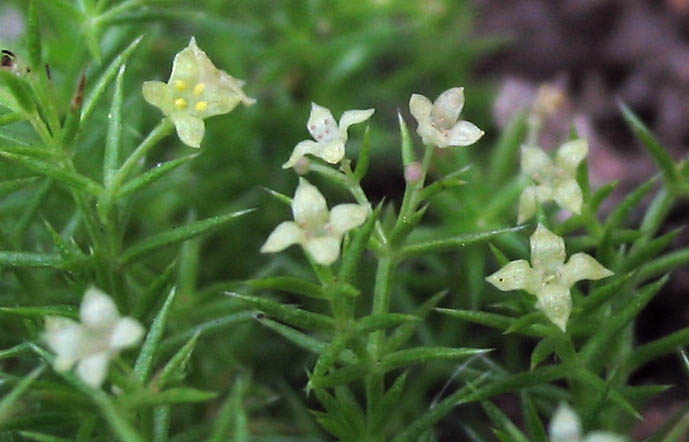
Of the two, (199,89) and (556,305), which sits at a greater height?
(199,89)

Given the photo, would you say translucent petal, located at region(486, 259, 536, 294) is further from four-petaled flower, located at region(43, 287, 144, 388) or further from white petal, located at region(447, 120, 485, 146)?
four-petaled flower, located at region(43, 287, 144, 388)

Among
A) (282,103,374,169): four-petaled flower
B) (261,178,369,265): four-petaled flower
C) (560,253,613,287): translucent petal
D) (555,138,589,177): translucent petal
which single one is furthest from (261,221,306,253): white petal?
(555,138,589,177): translucent petal

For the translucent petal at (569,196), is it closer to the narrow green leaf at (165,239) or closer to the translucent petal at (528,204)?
the translucent petal at (528,204)

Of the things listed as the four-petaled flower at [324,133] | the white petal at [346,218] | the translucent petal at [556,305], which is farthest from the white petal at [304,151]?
the translucent petal at [556,305]

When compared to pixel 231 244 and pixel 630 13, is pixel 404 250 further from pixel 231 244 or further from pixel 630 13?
pixel 630 13

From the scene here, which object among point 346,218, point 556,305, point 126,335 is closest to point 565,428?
point 556,305

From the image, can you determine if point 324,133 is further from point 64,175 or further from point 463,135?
point 64,175

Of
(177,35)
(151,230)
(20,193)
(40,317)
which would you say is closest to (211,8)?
(177,35)
